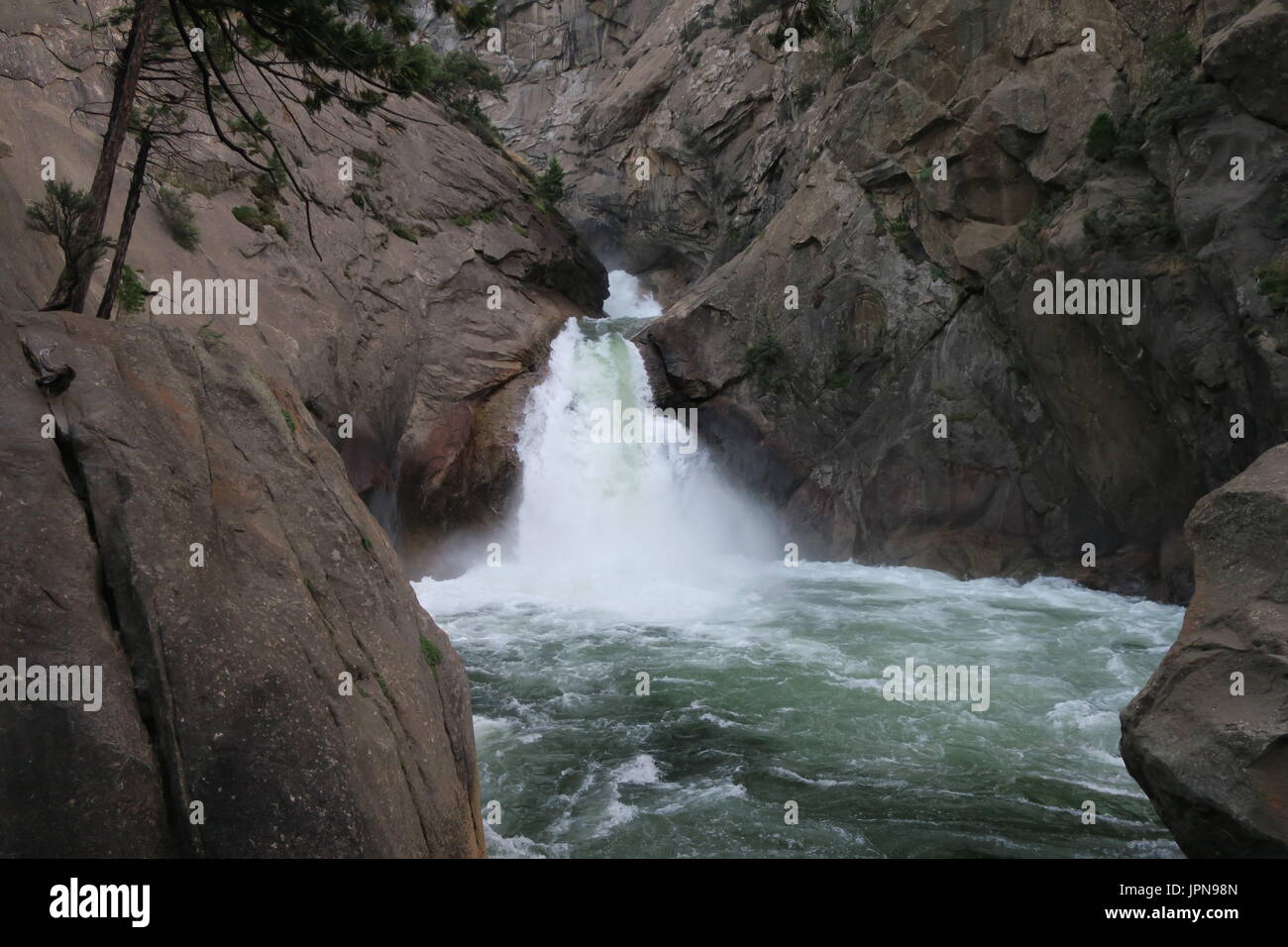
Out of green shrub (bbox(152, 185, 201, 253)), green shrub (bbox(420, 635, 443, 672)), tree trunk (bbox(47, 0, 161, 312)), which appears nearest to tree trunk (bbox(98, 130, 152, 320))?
tree trunk (bbox(47, 0, 161, 312))

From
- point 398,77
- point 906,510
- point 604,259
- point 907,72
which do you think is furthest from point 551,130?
point 398,77

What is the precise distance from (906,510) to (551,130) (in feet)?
109

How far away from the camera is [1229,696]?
6656mm

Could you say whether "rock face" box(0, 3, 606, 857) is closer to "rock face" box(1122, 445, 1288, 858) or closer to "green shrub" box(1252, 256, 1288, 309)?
"rock face" box(1122, 445, 1288, 858)

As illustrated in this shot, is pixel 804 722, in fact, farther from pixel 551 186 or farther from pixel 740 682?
pixel 551 186

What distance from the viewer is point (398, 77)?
27.7 ft

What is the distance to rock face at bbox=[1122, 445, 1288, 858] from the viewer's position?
20.1ft

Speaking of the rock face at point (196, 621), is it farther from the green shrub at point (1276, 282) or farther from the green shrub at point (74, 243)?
the green shrub at point (1276, 282)

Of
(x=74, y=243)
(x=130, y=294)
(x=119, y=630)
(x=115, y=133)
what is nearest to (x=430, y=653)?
(x=119, y=630)

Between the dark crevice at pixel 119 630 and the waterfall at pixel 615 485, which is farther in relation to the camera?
the waterfall at pixel 615 485

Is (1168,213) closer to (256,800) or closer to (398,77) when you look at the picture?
(398,77)

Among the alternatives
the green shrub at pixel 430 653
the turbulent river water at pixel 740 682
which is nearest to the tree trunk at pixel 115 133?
the green shrub at pixel 430 653

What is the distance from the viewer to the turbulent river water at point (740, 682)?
29.2 feet

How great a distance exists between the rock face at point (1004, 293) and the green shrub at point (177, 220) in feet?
33.6
